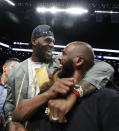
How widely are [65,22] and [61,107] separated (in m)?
5.94

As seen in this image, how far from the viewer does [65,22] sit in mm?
6879

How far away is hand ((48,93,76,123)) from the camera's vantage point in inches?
47.9

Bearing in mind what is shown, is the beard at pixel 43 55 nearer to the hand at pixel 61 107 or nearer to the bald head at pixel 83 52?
the bald head at pixel 83 52

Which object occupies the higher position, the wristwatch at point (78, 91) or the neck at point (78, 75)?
the neck at point (78, 75)

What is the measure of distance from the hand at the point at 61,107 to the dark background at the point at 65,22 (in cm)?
327

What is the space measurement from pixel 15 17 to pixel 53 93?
578 cm

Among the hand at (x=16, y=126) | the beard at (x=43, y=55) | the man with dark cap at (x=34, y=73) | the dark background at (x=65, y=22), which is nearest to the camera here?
the hand at (x=16, y=126)

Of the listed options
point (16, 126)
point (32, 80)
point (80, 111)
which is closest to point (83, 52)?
point (80, 111)

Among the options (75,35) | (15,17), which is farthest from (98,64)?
(75,35)

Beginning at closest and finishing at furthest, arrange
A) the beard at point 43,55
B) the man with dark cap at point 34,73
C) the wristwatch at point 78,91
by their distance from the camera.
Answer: the wristwatch at point 78,91 → the man with dark cap at point 34,73 → the beard at point 43,55

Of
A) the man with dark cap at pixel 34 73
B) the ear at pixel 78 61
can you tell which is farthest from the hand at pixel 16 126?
the ear at pixel 78 61

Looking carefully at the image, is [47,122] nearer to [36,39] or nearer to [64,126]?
[64,126]

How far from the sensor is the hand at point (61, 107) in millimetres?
1216

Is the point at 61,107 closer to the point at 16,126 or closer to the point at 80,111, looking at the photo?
the point at 80,111
